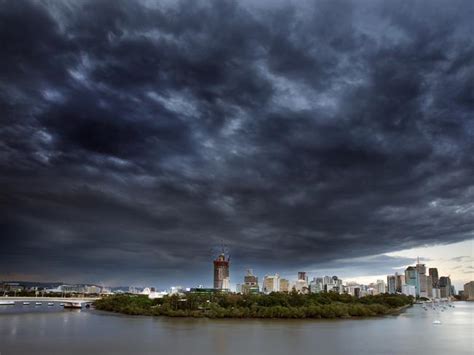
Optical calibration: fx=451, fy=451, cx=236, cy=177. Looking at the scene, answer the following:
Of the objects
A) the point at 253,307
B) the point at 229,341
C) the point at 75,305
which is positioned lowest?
the point at 229,341

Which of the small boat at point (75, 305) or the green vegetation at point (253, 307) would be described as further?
the small boat at point (75, 305)

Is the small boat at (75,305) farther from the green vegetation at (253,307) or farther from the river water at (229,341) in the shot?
the river water at (229,341)

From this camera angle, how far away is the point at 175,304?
6956 centimetres

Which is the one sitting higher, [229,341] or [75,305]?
[75,305]

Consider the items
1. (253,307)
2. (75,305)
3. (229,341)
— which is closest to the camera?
(229,341)

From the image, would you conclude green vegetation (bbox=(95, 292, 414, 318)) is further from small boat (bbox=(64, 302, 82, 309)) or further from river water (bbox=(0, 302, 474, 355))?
small boat (bbox=(64, 302, 82, 309))

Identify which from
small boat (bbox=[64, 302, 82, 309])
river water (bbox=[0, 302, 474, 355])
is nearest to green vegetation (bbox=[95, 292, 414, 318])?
river water (bbox=[0, 302, 474, 355])

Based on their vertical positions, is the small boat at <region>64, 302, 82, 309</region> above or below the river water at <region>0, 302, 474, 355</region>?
above

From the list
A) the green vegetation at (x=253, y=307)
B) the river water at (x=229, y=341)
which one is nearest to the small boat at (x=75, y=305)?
the green vegetation at (x=253, y=307)

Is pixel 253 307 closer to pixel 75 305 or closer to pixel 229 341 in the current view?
pixel 229 341

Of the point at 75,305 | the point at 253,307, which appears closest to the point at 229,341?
the point at 253,307

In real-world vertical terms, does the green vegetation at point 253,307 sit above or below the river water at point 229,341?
above

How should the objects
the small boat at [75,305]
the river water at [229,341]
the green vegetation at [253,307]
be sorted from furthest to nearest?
the small boat at [75,305] → the green vegetation at [253,307] → the river water at [229,341]

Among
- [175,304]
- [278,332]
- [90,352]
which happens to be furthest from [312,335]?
[175,304]
